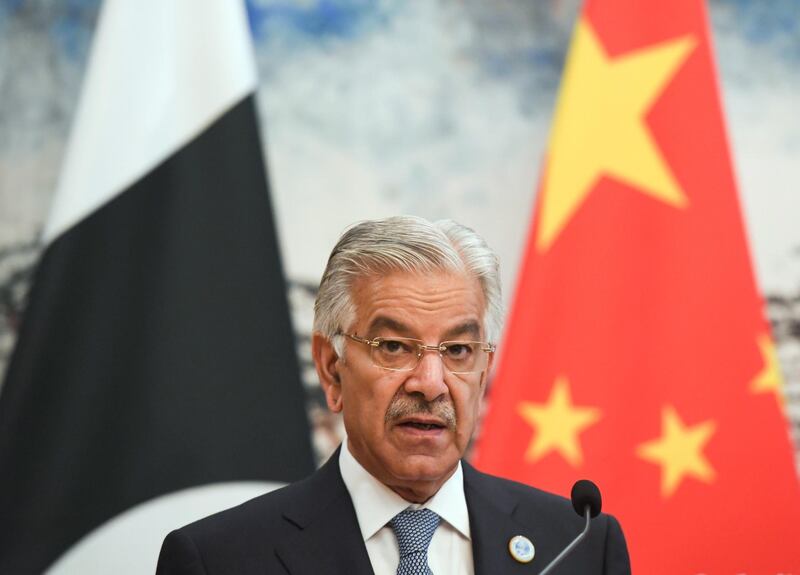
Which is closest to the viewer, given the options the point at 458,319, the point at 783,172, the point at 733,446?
the point at 458,319

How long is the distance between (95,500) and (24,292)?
81cm

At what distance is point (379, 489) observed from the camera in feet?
6.07

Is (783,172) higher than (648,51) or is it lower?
lower

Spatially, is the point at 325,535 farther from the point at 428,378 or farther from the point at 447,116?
the point at 447,116

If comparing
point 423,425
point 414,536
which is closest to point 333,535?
point 414,536

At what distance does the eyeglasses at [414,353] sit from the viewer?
1.79 meters

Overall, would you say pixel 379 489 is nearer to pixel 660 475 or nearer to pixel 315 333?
pixel 315 333

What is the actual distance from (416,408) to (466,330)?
0.58 feet

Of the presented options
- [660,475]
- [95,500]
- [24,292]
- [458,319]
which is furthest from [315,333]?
[24,292]

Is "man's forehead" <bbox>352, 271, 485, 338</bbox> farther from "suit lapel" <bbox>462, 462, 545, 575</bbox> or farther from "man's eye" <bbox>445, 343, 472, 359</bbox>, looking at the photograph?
"suit lapel" <bbox>462, 462, 545, 575</bbox>

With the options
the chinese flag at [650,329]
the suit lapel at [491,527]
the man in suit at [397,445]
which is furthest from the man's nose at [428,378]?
the chinese flag at [650,329]

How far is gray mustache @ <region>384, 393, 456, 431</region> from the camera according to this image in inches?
69.7

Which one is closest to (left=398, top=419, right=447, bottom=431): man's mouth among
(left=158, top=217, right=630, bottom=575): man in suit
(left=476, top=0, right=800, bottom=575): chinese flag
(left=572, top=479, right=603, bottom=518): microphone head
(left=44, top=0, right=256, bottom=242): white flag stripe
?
(left=158, top=217, right=630, bottom=575): man in suit

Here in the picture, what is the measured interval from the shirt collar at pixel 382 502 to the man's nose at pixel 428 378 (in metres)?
0.22
